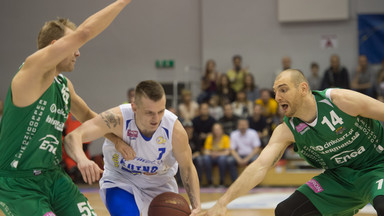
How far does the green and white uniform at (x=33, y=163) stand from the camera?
3676 millimetres

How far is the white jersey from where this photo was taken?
4.66 metres

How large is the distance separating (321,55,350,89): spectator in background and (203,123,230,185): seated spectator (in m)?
3.75

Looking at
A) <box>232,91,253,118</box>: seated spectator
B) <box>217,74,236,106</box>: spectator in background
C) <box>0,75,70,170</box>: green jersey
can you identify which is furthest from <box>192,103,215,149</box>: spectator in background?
<box>0,75,70,170</box>: green jersey

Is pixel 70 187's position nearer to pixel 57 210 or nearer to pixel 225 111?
pixel 57 210

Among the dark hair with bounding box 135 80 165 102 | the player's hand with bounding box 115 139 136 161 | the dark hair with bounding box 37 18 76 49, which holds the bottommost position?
the player's hand with bounding box 115 139 136 161

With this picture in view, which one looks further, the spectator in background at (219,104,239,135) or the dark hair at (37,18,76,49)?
the spectator in background at (219,104,239,135)

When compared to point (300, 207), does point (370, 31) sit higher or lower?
higher

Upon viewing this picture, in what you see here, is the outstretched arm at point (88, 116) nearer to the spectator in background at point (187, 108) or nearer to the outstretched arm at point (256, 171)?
the outstretched arm at point (256, 171)

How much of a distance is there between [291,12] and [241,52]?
1.96m

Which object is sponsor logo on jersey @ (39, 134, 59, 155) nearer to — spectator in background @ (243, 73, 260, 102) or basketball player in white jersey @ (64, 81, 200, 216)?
basketball player in white jersey @ (64, 81, 200, 216)

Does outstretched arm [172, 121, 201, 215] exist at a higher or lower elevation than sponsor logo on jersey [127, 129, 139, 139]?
lower

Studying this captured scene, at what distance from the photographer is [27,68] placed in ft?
11.7

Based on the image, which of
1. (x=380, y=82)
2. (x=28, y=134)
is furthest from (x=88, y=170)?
(x=380, y=82)

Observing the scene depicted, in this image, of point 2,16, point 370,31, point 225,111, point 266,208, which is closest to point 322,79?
point 370,31
